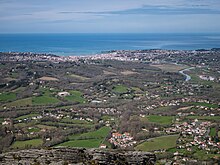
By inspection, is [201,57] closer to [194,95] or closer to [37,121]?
[194,95]

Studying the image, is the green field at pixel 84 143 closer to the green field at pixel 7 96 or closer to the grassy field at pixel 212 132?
the grassy field at pixel 212 132

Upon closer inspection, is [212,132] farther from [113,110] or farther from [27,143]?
[27,143]

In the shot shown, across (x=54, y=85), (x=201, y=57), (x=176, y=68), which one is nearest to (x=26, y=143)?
(x=54, y=85)

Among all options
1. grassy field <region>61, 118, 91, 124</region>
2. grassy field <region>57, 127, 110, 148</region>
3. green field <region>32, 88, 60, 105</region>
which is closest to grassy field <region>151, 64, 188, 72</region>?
green field <region>32, 88, 60, 105</region>

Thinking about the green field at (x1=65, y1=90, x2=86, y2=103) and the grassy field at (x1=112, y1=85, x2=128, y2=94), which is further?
the grassy field at (x1=112, y1=85, x2=128, y2=94)

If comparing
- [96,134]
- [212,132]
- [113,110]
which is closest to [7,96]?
[113,110]

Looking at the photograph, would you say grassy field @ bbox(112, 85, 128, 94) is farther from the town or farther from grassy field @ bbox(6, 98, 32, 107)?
grassy field @ bbox(6, 98, 32, 107)

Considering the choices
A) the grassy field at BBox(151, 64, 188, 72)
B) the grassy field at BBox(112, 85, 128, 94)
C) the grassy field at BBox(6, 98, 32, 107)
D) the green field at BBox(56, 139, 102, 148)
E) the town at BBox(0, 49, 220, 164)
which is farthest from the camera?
the grassy field at BBox(151, 64, 188, 72)
